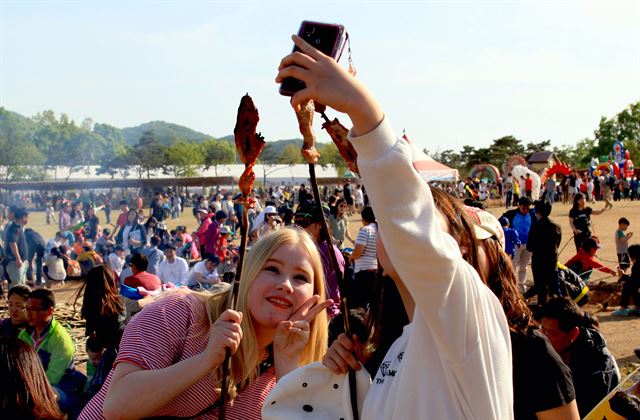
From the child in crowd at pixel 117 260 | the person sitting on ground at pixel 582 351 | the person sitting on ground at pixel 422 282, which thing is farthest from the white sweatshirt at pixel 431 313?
the child in crowd at pixel 117 260

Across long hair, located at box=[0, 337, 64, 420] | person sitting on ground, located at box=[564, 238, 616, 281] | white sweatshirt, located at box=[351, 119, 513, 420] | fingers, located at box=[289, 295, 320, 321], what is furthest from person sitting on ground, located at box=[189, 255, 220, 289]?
Answer: white sweatshirt, located at box=[351, 119, 513, 420]

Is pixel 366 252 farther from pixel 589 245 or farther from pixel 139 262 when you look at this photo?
pixel 589 245

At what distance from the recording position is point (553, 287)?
944 centimetres

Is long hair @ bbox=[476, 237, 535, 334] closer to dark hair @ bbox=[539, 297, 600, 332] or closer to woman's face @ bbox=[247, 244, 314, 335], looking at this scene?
woman's face @ bbox=[247, 244, 314, 335]

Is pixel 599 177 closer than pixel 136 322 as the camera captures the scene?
No

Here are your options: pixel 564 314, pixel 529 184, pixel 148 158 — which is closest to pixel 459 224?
pixel 564 314

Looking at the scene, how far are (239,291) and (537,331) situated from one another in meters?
1.09

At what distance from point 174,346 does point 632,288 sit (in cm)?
968

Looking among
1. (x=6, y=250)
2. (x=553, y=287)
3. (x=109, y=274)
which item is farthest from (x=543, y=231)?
(x=6, y=250)

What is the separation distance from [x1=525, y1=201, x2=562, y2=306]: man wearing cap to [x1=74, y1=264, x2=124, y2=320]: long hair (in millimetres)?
6260

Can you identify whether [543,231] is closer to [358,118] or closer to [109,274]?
[109,274]

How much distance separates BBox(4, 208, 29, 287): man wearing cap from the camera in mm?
14312

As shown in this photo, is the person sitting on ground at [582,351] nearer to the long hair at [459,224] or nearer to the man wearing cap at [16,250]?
the long hair at [459,224]

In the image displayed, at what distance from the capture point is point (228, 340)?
2.19 meters
